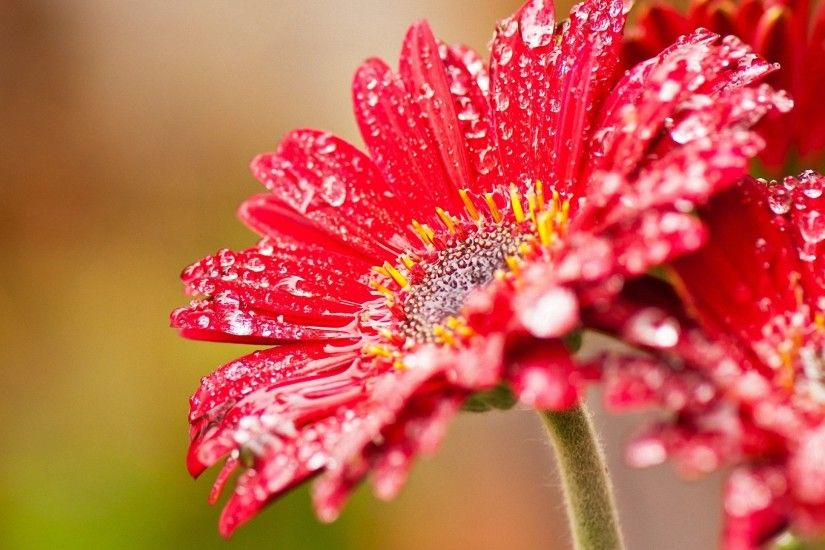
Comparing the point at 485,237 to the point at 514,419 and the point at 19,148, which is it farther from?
the point at 19,148

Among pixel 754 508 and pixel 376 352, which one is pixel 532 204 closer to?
pixel 376 352

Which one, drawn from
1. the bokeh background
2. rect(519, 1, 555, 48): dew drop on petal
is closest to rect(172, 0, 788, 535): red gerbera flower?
rect(519, 1, 555, 48): dew drop on petal

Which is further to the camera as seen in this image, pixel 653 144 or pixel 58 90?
pixel 58 90

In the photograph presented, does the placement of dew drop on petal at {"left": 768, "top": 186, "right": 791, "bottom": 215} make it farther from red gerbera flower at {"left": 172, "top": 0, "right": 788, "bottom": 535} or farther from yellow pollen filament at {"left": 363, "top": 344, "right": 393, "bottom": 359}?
yellow pollen filament at {"left": 363, "top": 344, "right": 393, "bottom": 359}

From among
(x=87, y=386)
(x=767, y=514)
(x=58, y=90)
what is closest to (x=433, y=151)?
(x=767, y=514)

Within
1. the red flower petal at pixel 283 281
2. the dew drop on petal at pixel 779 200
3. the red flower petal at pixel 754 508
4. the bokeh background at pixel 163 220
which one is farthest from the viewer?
the bokeh background at pixel 163 220

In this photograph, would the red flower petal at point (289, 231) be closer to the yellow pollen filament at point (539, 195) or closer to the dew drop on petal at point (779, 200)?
the yellow pollen filament at point (539, 195)

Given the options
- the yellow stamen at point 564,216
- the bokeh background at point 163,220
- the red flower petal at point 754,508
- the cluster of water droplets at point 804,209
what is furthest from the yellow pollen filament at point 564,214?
the bokeh background at point 163,220
